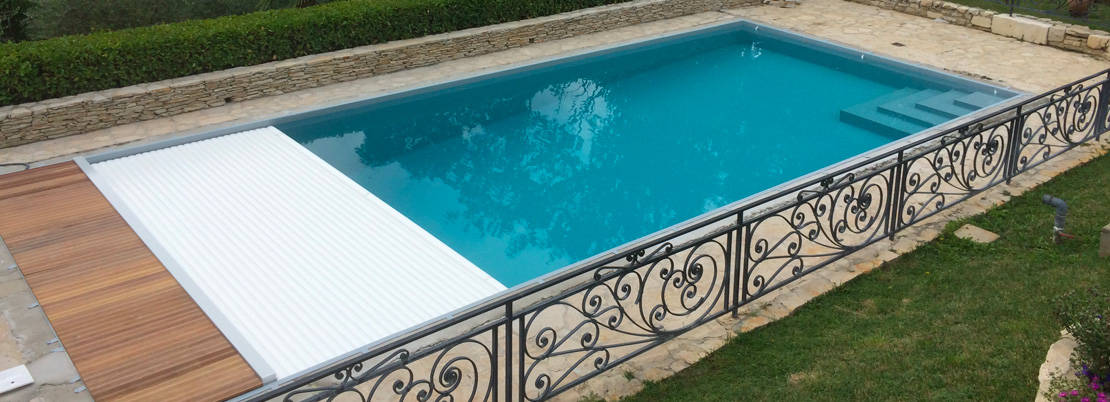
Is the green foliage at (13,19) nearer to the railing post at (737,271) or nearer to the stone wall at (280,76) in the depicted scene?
the stone wall at (280,76)

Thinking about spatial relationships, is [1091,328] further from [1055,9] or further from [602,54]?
[1055,9]

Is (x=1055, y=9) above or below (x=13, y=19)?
above

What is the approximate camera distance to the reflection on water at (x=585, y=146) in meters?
9.27

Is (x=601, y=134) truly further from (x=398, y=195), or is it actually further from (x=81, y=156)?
(x=81, y=156)

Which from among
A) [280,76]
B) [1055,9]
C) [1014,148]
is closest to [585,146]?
[280,76]

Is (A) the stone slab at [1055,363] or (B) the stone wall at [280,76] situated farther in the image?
(B) the stone wall at [280,76]

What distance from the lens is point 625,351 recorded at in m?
6.16

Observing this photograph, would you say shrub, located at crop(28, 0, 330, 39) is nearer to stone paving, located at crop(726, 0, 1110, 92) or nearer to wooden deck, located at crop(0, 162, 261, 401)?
wooden deck, located at crop(0, 162, 261, 401)

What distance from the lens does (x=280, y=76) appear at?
11.7 m

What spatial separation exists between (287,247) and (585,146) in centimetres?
418

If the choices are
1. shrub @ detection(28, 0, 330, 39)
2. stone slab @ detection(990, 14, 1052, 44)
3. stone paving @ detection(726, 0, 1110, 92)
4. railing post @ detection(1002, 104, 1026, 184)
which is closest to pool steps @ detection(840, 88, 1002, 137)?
stone paving @ detection(726, 0, 1110, 92)

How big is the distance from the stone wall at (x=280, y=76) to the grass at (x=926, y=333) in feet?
25.2

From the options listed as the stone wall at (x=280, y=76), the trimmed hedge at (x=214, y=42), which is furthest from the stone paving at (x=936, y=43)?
the trimmed hedge at (x=214, y=42)

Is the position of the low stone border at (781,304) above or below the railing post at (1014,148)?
below
